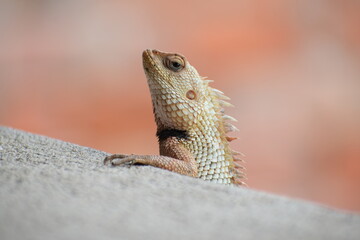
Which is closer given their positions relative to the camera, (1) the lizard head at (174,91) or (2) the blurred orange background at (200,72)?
(1) the lizard head at (174,91)

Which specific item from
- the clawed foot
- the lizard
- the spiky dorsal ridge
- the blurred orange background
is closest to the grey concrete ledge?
the clawed foot

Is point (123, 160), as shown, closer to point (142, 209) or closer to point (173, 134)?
point (173, 134)

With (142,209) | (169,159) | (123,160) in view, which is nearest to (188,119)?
(169,159)

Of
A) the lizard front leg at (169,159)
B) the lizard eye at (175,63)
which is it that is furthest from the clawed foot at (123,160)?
the lizard eye at (175,63)

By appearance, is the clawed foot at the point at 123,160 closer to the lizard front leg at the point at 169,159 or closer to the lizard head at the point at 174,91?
the lizard front leg at the point at 169,159

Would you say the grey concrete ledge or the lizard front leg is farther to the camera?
the lizard front leg

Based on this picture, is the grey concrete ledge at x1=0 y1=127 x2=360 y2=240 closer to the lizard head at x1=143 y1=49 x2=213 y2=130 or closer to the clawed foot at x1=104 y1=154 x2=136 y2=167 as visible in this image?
the clawed foot at x1=104 y1=154 x2=136 y2=167
